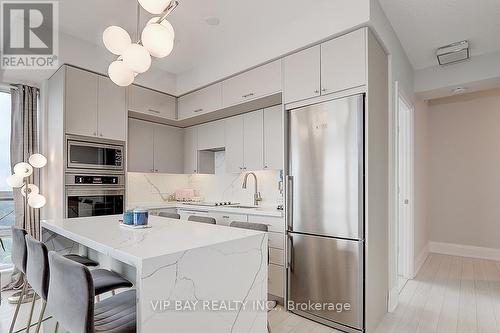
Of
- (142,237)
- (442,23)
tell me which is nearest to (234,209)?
(142,237)

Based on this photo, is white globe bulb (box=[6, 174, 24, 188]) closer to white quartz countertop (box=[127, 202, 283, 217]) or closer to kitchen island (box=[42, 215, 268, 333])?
white quartz countertop (box=[127, 202, 283, 217])

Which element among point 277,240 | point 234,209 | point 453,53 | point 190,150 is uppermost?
point 453,53

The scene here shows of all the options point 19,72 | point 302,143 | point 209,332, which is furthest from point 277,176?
point 19,72

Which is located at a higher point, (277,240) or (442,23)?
(442,23)

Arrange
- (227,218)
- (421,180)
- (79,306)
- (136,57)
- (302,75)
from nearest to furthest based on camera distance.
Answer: (79,306)
(136,57)
(302,75)
(227,218)
(421,180)

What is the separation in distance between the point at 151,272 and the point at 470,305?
3.30 m

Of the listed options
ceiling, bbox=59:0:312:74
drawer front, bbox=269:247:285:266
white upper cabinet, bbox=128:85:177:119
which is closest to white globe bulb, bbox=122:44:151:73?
ceiling, bbox=59:0:312:74

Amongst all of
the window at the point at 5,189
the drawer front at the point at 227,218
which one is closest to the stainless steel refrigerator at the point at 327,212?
the drawer front at the point at 227,218

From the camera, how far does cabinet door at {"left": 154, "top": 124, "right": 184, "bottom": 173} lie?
4.24 m

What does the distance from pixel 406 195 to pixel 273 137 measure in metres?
1.92

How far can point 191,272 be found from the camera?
126 centimetres

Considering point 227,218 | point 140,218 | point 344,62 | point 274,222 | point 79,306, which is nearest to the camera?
point 79,306

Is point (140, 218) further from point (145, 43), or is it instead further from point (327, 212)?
point (327, 212)

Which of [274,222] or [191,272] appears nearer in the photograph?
[191,272]
